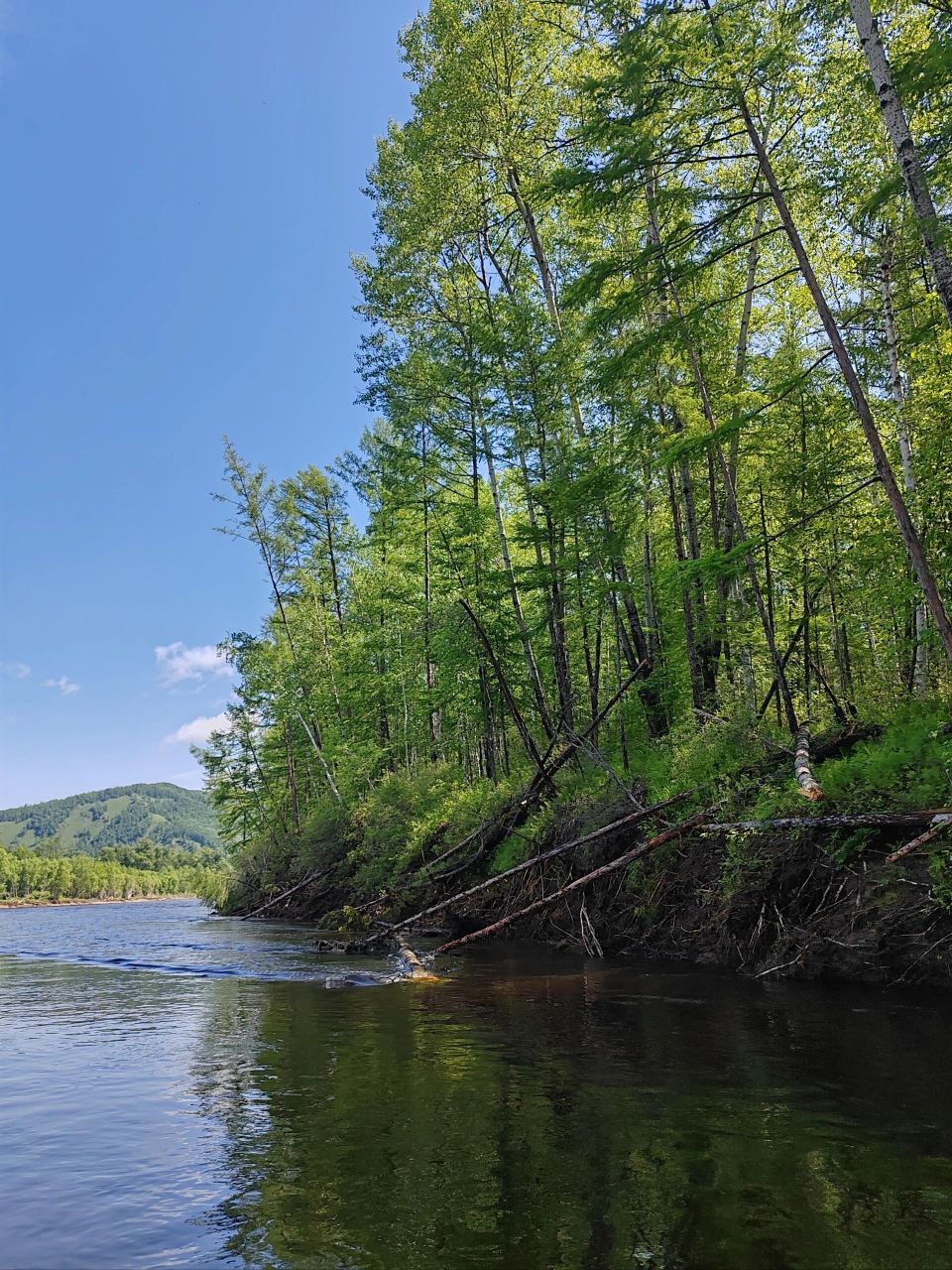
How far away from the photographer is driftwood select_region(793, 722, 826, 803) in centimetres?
Result: 849

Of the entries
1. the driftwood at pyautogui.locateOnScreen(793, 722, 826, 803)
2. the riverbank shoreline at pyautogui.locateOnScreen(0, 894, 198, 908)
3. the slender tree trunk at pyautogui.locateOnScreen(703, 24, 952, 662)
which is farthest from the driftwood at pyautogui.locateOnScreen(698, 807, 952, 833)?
the riverbank shoreline at pyautogui.locateOnScreen(0, 894, 198, 908)

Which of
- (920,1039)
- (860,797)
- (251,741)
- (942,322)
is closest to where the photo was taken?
(920,1039)

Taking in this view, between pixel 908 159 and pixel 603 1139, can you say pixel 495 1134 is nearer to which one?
pixel 603 1139

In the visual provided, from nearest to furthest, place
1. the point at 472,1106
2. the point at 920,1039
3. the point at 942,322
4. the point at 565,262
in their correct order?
the point at 472,1106
the point at 920,1039
the point at 942,322
the point at 565,262

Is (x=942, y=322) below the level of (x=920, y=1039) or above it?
above

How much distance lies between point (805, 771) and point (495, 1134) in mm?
6252

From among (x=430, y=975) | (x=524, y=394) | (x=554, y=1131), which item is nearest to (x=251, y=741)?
(x=524, y=394)

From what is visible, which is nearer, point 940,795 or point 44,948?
point 940,795

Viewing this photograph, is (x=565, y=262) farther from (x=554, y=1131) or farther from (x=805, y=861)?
(x=554, y=1131)

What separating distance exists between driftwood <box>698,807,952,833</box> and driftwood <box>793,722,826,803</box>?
0.84 ft

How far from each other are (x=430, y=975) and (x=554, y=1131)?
6429 mm

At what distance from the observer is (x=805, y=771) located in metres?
9.09

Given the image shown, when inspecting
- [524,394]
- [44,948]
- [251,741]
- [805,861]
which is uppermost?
[524,394]

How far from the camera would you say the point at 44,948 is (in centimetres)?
1942
